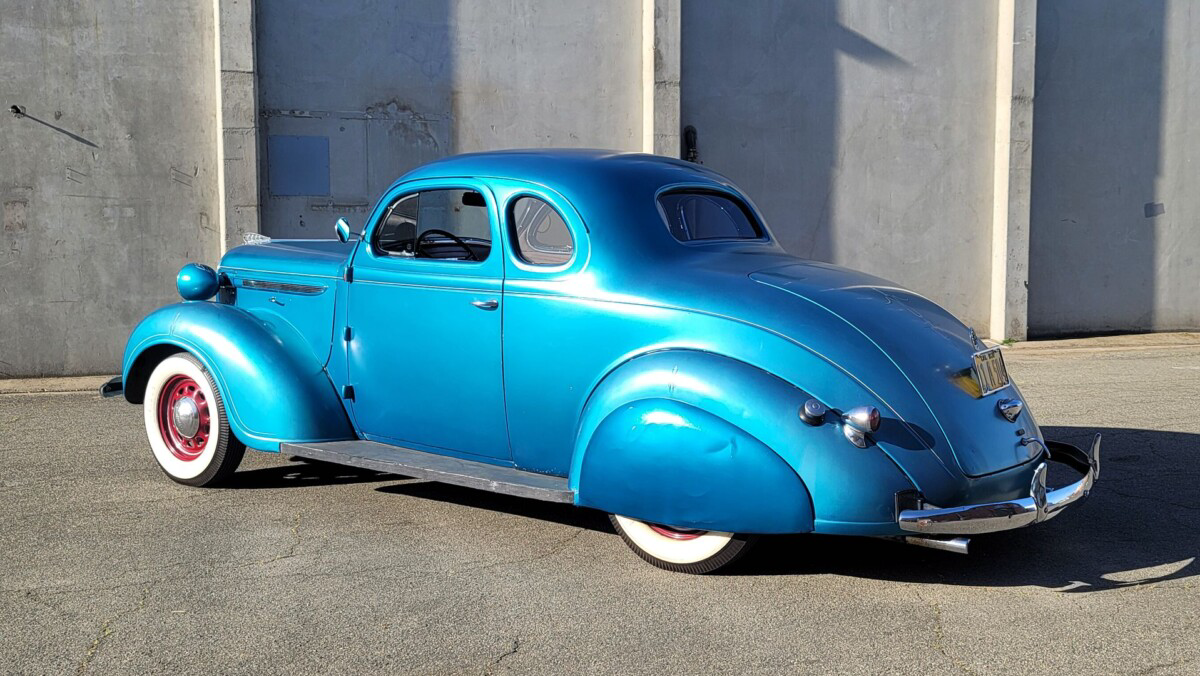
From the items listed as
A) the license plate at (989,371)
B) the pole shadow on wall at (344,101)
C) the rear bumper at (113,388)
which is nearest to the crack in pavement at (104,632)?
the rear bumper at (113,388)

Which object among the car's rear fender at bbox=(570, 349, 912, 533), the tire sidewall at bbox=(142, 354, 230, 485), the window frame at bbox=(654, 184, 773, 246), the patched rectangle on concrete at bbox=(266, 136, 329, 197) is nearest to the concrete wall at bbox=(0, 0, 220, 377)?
the patched rectangle on concrete at bbox=(266, 136, 329, 197)

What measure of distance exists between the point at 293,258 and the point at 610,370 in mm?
2207

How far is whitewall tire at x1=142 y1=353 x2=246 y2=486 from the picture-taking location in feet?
19.7

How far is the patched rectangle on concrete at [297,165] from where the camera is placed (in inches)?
433

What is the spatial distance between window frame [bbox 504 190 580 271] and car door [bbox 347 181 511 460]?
6 cm

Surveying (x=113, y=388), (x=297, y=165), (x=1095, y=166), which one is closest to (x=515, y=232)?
(x=113, y=388)

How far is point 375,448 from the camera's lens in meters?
5.51

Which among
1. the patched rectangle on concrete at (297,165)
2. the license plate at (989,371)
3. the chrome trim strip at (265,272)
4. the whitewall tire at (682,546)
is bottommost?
the whitewall tire at (682,546)

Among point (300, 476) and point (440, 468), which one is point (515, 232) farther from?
point (300, 476)

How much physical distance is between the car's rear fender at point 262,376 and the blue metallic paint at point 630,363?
10 mm

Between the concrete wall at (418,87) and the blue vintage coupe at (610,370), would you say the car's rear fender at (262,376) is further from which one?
the concrete wall at (418,87)

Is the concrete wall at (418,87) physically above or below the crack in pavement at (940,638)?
above

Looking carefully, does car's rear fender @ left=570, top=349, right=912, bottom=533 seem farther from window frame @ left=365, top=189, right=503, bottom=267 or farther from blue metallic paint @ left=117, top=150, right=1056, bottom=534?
window frame @ left=365, top=189, right=503, bottom=267

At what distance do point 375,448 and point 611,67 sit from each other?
24.0 ft
